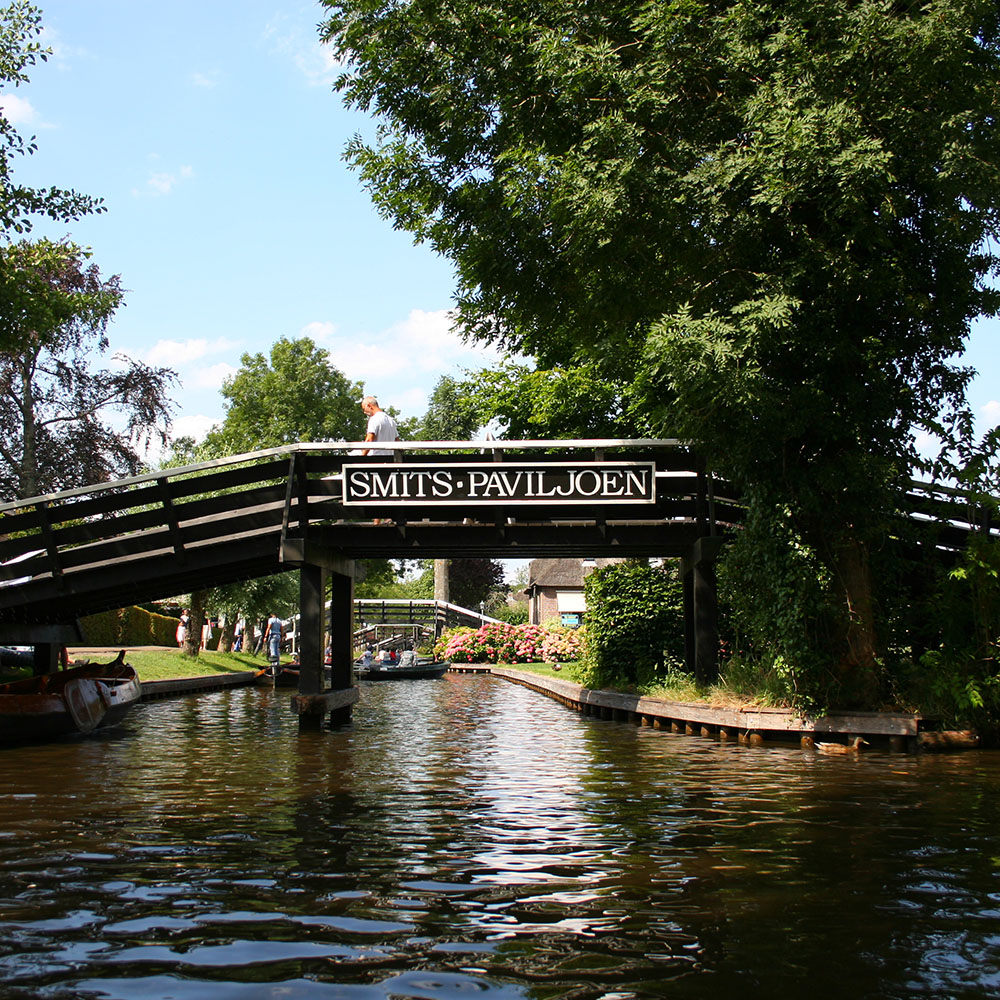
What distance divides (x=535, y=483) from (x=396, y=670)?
66.4ft

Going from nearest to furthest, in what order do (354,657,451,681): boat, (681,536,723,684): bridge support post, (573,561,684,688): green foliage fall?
(681,536,723,684): bridge support post → (573,561,684,688): green foliage → (354,657,451,681): boat

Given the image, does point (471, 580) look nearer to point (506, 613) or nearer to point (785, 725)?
point (506, 613)

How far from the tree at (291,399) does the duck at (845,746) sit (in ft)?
152

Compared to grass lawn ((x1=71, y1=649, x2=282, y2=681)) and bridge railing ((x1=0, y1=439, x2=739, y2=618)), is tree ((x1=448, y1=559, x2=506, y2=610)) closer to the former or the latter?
grass lawn ((x1=71, y1=649, x2=282, y2=681))

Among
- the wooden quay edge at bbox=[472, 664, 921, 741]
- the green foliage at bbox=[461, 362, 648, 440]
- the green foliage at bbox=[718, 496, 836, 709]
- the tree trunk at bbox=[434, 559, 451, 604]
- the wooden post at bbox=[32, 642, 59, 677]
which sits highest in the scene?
the green foliage at bbox=[461, 362, 648, 440]

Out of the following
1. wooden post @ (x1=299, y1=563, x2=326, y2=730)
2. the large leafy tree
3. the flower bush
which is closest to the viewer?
the large leafy tree

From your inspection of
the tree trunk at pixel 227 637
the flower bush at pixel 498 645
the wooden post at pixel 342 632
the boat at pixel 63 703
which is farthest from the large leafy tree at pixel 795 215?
the tree trunk at pixel 227 637

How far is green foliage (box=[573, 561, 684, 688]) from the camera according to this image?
1861cm

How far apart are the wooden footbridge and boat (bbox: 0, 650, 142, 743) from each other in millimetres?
1274

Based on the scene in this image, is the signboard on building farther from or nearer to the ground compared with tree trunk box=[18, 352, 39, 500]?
nearer to the ground

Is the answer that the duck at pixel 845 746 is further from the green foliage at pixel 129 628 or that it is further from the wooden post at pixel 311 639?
the green foliage at pixel 129 628

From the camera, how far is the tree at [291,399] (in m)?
57.7

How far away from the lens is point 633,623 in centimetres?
1920

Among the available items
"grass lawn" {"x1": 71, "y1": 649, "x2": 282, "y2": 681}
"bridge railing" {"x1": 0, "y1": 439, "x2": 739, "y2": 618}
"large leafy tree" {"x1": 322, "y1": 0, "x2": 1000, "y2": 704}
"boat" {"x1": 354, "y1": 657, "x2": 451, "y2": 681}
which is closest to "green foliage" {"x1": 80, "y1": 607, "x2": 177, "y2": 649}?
"grass lawn" {"x1": 71, "y1": 649, "x2": 282, "y2": 681}
